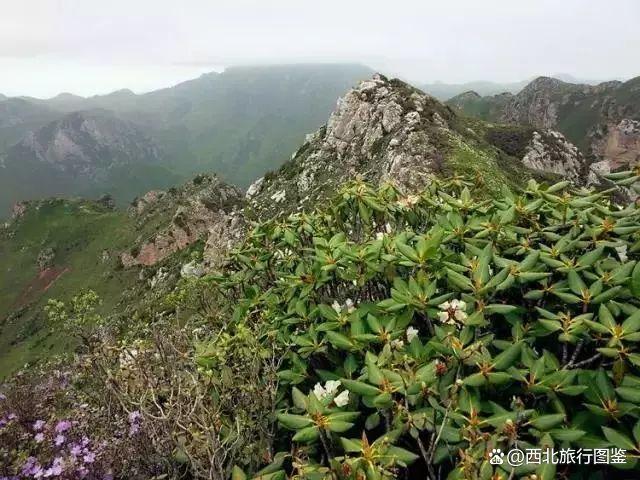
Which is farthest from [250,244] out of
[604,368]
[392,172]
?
[392,172]

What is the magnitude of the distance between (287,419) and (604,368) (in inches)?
94.8

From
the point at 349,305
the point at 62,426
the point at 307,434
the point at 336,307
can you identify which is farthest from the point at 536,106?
the point at 307,434

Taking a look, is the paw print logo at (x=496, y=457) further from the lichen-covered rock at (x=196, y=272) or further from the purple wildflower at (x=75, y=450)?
the lichen-covered rock at (x=196, y=272)

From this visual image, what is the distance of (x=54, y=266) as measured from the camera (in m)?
143

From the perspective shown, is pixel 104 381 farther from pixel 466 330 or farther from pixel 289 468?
pixel 466 330

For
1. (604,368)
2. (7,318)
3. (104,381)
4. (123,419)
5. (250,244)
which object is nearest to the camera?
(604,368)

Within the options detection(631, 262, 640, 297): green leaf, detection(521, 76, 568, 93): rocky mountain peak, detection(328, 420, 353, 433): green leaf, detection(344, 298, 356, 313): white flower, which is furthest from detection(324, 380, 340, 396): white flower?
detection(521, 76, 568, 93): rocky mountain peak

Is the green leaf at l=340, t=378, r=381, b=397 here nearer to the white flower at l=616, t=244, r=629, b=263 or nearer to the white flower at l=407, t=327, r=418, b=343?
the white flower at l=407, t=327, r=418, b=343

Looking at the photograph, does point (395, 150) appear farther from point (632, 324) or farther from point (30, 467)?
point (30, 467)

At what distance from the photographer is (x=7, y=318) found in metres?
119

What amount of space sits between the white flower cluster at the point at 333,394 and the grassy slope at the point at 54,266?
72.4 metres

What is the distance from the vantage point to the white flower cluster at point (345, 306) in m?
4.51

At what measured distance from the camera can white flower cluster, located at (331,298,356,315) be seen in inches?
178

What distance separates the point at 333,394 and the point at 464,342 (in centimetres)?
109
